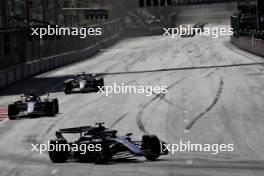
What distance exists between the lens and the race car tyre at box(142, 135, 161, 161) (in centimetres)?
2108

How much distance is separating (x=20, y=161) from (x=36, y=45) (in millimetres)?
49707

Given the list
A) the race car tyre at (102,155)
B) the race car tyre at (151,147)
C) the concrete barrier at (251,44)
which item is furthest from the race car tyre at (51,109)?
the concrete barrier at (251,44)

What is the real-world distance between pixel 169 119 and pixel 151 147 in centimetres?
1146

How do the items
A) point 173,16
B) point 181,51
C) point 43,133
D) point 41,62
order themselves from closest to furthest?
point 43,133 → point 41,62 → point 181,51 → point 173,16

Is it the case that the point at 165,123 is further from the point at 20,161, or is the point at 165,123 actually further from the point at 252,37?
the point at 252,37

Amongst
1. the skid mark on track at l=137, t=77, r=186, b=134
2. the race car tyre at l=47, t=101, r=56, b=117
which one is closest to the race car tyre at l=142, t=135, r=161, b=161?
the skid mark on track at l=137, t=77, r=186, b=134

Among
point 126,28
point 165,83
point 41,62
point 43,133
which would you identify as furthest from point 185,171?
point 126,28

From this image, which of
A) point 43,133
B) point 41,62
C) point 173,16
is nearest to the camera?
point 43,133

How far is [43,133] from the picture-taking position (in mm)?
30188
